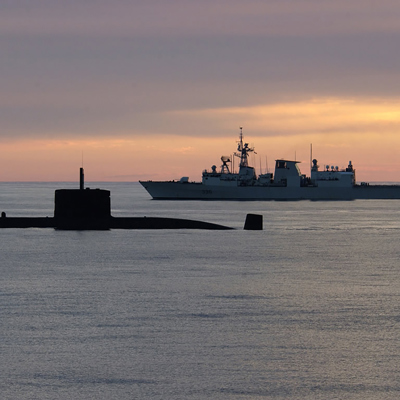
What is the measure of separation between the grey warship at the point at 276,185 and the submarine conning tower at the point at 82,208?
3550 inches

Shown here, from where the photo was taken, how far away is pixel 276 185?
491 ft

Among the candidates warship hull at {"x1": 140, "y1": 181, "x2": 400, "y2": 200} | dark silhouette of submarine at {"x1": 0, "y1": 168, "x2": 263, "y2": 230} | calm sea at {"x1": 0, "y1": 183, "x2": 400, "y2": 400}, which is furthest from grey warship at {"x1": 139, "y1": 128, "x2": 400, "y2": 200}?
calm sea at {"x1": 0, "y1": 183, "x2": 400, "y2": 400}

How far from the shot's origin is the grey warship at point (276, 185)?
146750 millimetres

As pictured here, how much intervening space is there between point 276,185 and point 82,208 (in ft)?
324

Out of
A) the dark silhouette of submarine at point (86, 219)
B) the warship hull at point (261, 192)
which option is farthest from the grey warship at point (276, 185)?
the dark silhouette of submarine at point (86, 219)

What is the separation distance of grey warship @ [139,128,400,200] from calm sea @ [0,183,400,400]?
108394mm

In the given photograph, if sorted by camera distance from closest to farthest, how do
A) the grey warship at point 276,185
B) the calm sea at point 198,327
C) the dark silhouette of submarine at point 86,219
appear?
the calm sea at point 198,327
the dark silhouette of submarine at point 86,219
the grey warship at point 276,185

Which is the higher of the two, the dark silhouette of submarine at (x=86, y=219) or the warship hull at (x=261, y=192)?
the warship hull at (x=261, y=192)

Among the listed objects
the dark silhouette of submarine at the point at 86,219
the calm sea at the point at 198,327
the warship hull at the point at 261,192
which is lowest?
the calm sea at the point at 198,327

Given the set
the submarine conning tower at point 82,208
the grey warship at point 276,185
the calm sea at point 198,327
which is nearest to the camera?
the calm sea at point 198,327

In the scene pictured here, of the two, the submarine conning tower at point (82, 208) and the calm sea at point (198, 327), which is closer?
the calm sea at point (198, 327)

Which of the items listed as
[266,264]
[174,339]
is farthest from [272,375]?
[266,264]

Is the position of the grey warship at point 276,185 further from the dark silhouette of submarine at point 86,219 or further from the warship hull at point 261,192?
the dark silhouette of submarine at point 86,219

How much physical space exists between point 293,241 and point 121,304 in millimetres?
30992
